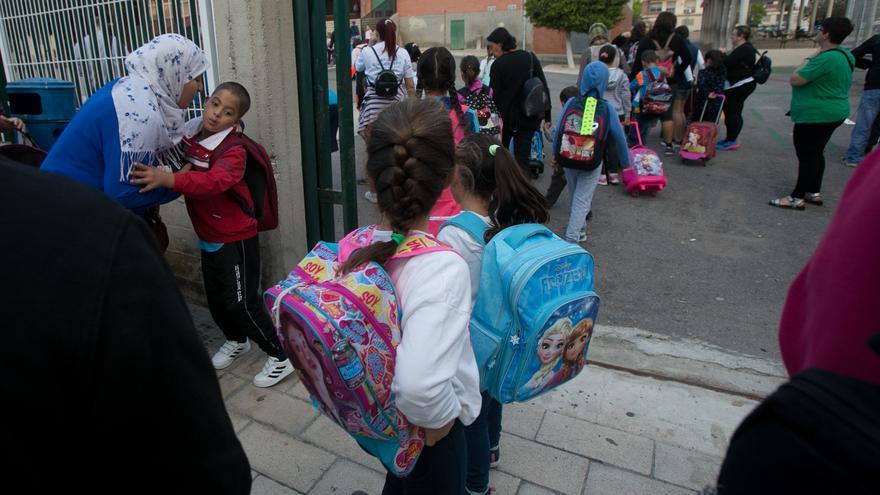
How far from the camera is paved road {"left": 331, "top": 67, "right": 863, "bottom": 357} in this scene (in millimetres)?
4094

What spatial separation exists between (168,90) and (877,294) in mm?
2763

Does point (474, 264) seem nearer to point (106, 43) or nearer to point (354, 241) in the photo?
point (354, 241)

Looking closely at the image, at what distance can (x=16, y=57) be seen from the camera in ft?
15.6

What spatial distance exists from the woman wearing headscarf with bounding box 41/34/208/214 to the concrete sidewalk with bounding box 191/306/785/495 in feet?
4.21

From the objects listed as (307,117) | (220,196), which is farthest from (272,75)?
(220,196)

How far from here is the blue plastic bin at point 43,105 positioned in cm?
379

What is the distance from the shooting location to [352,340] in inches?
58.9

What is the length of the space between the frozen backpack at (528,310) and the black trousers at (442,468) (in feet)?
0.82

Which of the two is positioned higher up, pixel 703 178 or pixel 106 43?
pixel 106 43

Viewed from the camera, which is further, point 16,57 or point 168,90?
point 16,57

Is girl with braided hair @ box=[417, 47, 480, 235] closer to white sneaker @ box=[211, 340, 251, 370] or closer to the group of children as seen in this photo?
the group of children

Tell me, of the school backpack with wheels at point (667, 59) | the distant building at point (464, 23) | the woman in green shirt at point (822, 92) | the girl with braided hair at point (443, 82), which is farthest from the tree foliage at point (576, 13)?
the girl with braided hair at point (443, 82)

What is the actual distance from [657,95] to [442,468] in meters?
7.44

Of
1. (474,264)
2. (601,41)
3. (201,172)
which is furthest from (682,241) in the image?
(201,172)
